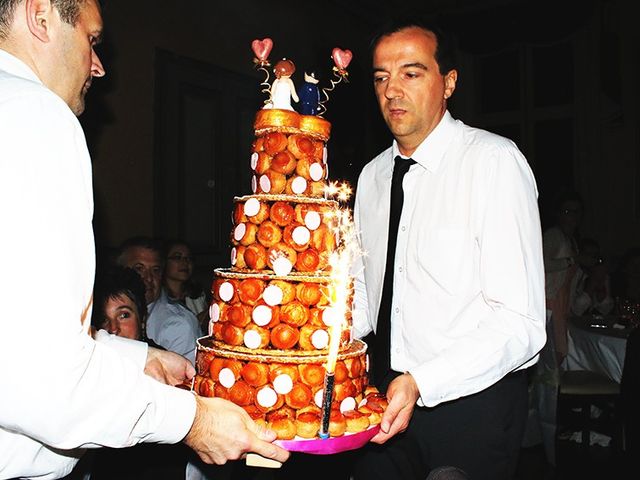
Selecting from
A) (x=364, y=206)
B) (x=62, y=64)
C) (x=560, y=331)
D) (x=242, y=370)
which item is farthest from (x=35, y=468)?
(x=560, y=331)

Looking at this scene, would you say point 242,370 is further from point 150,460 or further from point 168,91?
point 168,91

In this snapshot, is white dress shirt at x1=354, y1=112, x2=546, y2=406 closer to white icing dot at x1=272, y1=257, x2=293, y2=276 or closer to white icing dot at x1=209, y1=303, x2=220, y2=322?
white icing dot at x1=272, y1=257, x2=293, y2=276

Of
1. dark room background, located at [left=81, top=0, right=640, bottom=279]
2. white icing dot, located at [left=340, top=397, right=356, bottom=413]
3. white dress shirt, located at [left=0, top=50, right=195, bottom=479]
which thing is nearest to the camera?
white dress shirt, located at [left=0, top=50, right=195, bottom=479]

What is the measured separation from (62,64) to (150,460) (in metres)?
1.65

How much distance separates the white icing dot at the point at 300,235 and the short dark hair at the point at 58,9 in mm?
814

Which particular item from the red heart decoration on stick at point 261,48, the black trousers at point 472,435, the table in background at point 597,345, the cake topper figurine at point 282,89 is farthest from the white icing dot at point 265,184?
the table in background at point 597,345

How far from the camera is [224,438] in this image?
4.85ft

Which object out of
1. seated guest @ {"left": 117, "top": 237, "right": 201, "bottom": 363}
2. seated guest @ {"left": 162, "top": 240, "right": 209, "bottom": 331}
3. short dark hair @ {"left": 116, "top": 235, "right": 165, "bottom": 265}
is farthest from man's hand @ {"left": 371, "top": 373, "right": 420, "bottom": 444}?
seated guest @ {"left": 162, "top": 240, "right": 209, "bottom": 331}

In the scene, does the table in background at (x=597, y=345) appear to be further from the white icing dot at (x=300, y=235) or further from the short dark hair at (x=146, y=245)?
the white icing dot at (x=300, y=235)

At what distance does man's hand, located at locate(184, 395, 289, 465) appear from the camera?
1463 mm

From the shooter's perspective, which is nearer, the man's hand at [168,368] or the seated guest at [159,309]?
the man's hand at [168,368]

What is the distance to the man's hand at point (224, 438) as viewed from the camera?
146 centimetres

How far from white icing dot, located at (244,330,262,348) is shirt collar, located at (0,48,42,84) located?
2.85 feet

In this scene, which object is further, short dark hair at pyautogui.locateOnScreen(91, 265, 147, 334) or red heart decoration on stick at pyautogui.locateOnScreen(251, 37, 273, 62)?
short dark hair at pyautogui.locateOnScreen(91, 265, 147, 334)
